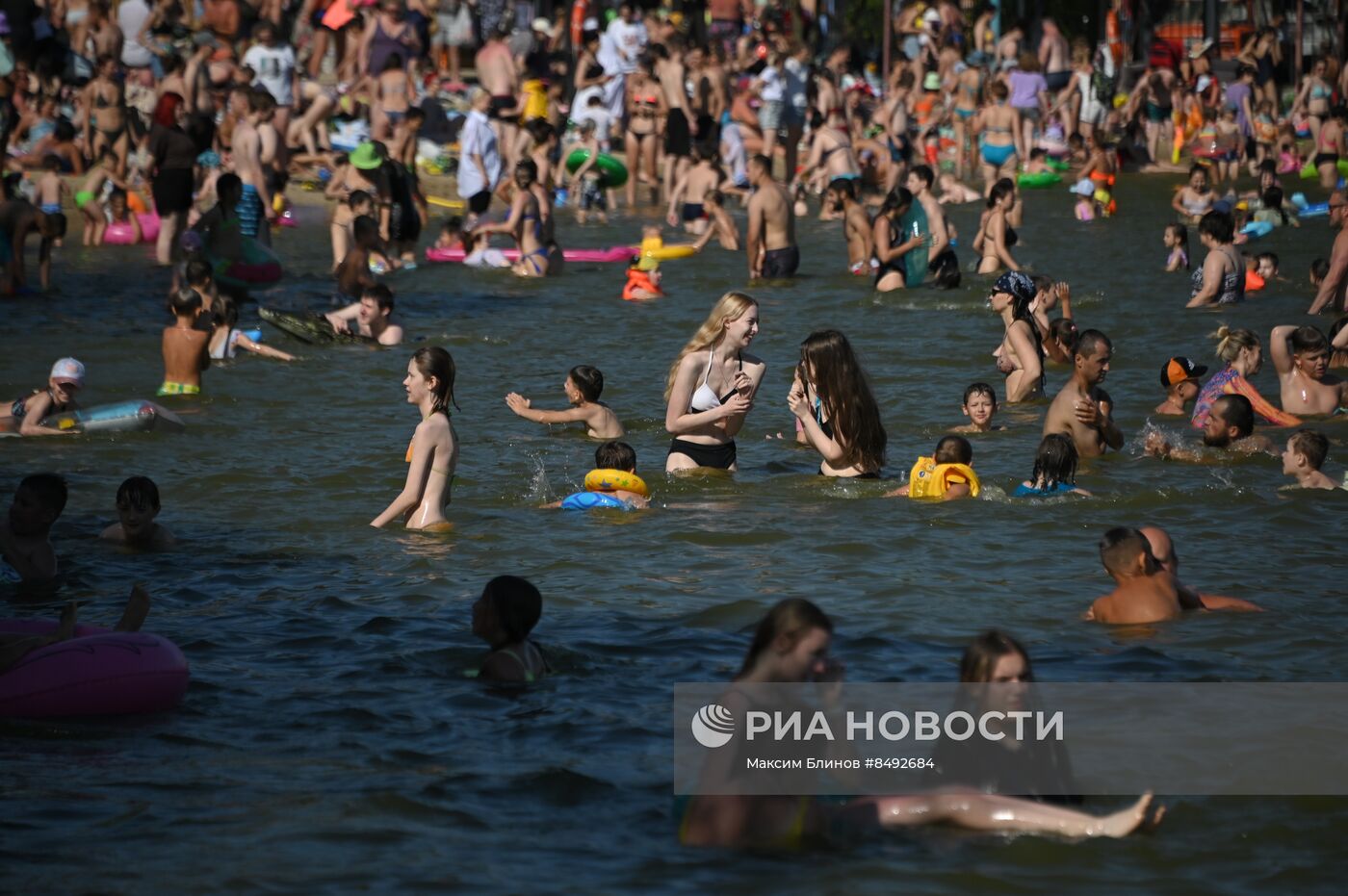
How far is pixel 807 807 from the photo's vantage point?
18.3ft

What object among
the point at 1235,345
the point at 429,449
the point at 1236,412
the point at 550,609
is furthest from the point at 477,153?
the point at 550,609

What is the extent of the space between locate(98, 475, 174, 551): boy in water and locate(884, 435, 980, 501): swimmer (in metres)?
4.18

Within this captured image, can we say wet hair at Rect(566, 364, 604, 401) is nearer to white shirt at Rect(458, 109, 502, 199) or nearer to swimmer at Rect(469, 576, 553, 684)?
swimmer at Rect(469, 576, 553, 684)

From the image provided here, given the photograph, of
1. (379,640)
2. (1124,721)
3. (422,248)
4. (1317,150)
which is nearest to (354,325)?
(422,248)

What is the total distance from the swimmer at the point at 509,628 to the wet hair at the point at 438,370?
1.89 m

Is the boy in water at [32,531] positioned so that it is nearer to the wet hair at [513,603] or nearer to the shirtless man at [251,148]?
the wet hair at [513,603]

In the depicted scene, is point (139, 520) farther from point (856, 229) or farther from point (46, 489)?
point (856, 229)

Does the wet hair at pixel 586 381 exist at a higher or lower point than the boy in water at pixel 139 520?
higher

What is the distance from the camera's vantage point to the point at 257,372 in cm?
1497

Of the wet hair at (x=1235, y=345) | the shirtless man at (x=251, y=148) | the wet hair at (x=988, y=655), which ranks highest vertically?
the shirtless man at (x=251, y=148)

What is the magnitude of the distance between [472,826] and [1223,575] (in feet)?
14.9

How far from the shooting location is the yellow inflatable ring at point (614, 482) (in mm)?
10219

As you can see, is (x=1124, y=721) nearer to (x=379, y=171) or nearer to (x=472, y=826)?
(x=472, y=826)

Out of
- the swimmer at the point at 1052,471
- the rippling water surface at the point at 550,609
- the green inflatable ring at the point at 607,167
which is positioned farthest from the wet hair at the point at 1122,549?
the green inflatable ring at the point at 607,167
